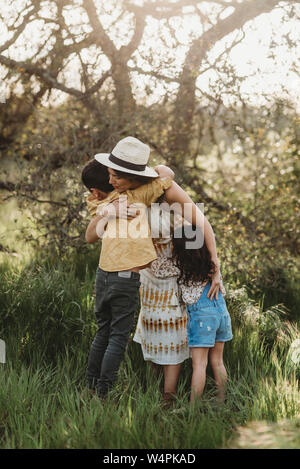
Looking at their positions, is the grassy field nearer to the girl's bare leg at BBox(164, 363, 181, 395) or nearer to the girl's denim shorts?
the girl's bare leg at BBox(164, 363, 181, 395)

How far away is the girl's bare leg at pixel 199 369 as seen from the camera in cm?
275

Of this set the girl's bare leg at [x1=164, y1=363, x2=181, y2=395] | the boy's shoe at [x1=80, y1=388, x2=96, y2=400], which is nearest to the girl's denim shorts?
the girl's bare leg at [x1=164, y1=363, x2=181, y2=395]

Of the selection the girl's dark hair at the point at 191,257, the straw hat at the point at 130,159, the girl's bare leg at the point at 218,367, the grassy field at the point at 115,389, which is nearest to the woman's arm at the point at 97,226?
the straw hat at the point at 130,159

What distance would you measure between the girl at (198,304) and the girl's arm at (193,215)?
0.09 feet

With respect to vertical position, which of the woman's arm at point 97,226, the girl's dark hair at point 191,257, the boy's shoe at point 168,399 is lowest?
the boy's shoe at point 168,399

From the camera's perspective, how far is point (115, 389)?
9.03 ft

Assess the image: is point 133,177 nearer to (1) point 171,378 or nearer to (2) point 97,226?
(2) point 97,226

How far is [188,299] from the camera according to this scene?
2814 mm

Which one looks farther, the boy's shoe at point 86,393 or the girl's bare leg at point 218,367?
the girl's bare leg at point 218,367

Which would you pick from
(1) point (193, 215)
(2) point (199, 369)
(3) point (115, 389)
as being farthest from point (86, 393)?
(1) point (193, 215)

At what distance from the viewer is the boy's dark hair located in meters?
2.83

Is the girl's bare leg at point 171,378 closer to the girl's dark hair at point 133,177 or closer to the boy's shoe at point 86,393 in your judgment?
the boy's shoe at point 86,393

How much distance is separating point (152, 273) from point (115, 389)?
686 mm

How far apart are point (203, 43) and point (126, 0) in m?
0.87
